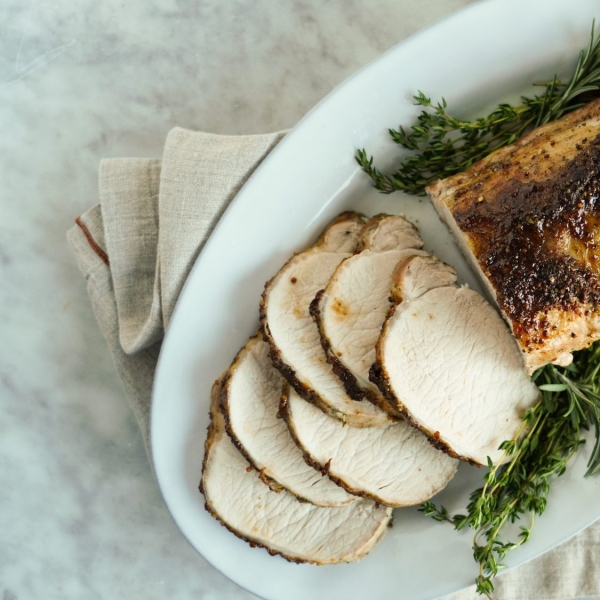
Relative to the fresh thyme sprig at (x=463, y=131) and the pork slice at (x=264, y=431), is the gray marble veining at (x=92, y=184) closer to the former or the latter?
the fresh thyme sprig at (x=463, y=131)

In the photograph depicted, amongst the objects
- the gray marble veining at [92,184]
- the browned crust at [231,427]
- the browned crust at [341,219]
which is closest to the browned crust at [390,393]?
the browned crust at [341,219]

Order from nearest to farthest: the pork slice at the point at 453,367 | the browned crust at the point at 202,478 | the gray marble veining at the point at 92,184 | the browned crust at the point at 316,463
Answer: the pork slice at the point at 453,367
the browned crust at the point at 316,463
the browned crust at the point at 202,478
the gray marble veining at the point at 92,184

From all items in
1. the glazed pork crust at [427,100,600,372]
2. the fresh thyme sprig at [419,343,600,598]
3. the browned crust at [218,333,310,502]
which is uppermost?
the glazed pork crust at [427,100,600,372]

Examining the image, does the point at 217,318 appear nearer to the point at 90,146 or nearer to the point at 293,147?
the point at 293,147

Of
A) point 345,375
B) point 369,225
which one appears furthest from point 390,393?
point 369,225

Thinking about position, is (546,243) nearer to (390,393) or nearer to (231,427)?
(390,393)

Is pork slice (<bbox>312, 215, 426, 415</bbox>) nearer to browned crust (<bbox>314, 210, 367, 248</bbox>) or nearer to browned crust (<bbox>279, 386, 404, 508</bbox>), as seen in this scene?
browned crust (<bbox>314, 210, 367, 248</bbox>)

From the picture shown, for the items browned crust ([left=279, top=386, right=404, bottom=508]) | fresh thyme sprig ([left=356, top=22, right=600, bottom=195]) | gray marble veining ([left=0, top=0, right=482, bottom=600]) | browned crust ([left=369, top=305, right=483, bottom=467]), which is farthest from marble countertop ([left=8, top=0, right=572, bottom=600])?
browned crust ([left=369, top=305, right=483, bottom=467])
